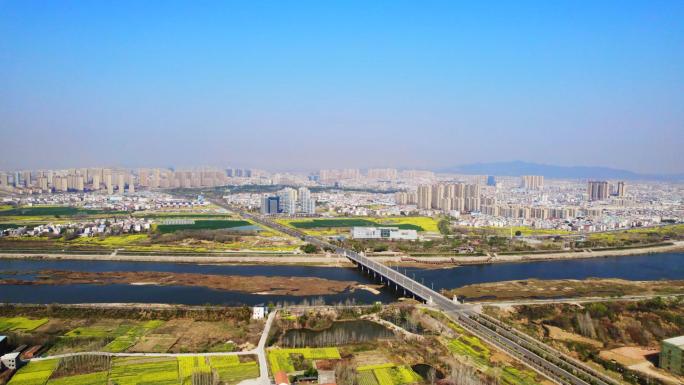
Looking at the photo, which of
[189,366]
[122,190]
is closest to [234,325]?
[189,366]

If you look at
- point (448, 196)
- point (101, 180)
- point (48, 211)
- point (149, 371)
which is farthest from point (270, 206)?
point (101, 180)

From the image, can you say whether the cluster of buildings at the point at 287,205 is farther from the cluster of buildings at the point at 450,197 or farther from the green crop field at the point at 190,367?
the green crop field at the point at 190,367

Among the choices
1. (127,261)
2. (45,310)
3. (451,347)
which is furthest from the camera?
(127,261)

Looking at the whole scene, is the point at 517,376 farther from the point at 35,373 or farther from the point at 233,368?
the point at 35,373

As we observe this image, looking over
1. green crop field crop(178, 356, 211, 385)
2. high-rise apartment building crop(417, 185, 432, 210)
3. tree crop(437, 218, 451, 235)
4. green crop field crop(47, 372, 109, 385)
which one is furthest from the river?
high-rise apartment building crop(417, 185, 432, 210)

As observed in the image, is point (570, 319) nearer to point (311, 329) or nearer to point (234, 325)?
point (311, 329)

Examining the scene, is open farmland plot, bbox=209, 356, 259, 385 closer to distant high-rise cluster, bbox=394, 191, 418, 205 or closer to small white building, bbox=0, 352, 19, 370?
small white building, bbox=0, 352, 19, 370

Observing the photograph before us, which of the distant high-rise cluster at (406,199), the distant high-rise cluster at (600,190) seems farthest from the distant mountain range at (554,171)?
the distant high-rise cluster at (406,199)
